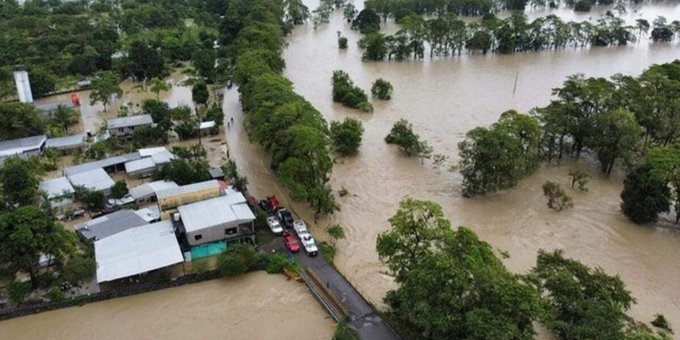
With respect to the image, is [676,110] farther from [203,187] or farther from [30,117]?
[30,117]

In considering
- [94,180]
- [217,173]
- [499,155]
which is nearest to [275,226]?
[217,173]

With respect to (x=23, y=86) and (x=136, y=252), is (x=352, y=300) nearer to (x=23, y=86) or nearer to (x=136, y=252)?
(x=136, y=252)

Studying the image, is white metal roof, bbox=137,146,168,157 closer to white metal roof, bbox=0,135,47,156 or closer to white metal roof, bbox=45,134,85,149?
white metal roof, bbox=45,134,85,149

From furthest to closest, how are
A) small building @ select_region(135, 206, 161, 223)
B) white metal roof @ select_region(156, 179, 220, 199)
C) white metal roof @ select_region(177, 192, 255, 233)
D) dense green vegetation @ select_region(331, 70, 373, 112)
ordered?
dense green vegetation @ select_region(331, 70, 373, 112)
white metal roof @ select_region(156, 179, 220, 199)
small building @ select_region(135, 206, 161, 223)
white metal roof @ select_region(177, 192, 255, 233)

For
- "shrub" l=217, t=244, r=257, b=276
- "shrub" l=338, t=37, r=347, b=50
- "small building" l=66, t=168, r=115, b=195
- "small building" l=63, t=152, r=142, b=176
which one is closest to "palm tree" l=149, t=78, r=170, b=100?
"small building" l=63, t=152, r=142, b=176

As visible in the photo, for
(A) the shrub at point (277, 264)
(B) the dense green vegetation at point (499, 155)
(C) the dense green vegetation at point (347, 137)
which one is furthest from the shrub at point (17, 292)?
(B) the dense green vegetation at point (499, 155)

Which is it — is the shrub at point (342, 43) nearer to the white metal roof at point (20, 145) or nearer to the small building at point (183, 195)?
the white metal roof at point (20, 145)
